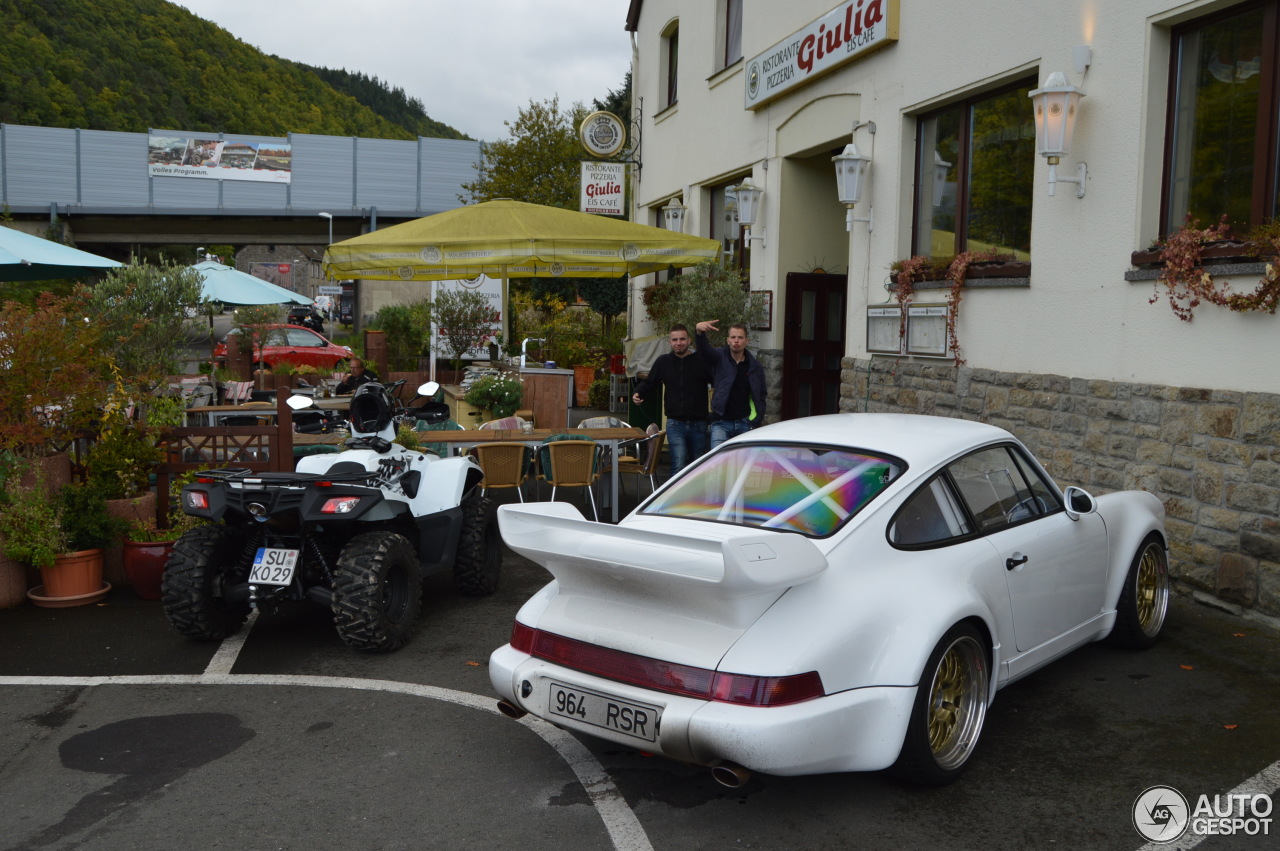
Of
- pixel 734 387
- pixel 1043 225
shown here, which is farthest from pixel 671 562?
pixel 734 387

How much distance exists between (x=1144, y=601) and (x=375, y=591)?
13.9ft

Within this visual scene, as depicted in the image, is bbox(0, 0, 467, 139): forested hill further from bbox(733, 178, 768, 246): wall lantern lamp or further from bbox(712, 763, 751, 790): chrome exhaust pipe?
bbox(712, 763, 751, 790): chrome exhaust pipe

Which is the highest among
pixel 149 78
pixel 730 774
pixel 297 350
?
pixel 149 78

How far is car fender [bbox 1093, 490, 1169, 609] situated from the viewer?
5.47 metres

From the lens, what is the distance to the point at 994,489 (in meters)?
4.85

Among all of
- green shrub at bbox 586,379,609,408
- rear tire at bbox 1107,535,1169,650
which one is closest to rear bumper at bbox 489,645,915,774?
rear tire at bbox 1107,535,1169,650

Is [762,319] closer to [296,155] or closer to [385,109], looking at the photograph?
[296,155]

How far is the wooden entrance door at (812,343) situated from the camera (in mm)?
13211

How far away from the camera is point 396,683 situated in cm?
549

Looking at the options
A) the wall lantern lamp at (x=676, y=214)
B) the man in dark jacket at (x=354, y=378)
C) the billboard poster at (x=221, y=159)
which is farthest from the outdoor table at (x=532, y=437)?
the billboard poster at (x=221, y=159)

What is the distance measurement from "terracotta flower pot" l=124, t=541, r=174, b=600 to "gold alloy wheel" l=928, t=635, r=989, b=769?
5.28 metres

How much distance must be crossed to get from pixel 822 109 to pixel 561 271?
3621 millimetres

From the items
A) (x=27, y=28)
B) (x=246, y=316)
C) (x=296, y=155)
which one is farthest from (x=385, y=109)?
(x=246, y=316)

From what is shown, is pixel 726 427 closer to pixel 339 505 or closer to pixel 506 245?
pixel 506 245
